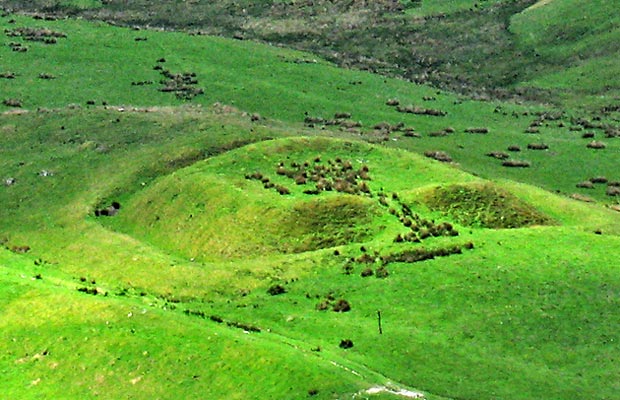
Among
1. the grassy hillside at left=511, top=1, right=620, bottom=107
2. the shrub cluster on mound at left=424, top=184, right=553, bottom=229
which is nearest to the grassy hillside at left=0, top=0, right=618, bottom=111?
the grassy hillside at left=511, top=1, right=620, bottom=107

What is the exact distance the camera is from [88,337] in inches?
Answer: 1716

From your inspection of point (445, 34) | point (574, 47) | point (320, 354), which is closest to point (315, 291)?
point (320, 354)

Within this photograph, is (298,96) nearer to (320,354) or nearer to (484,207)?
(484,207)

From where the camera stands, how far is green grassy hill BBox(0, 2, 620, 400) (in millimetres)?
41781

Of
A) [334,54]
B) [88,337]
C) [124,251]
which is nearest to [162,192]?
[124,251]

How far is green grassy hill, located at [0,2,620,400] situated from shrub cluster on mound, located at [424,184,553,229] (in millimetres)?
152

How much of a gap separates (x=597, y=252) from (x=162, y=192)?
34.2 m

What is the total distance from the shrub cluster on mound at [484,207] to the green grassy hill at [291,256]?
0.50ft

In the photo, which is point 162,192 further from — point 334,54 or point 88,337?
point 334,54

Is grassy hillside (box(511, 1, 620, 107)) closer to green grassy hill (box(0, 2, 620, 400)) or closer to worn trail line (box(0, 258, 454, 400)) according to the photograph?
green grassy hill (box(0, 2, 620, 400))

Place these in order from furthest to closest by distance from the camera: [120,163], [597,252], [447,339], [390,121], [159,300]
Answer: [390,121] → [120,163] → [597,252] → [159,300] → [447,339]

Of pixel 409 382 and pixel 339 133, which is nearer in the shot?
pixel 409 382

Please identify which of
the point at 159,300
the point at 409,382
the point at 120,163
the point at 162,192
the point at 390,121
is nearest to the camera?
the point at 409,382

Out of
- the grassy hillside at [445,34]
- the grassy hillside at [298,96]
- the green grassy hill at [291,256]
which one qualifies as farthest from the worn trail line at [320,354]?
the grassy hillside at [445,34]
